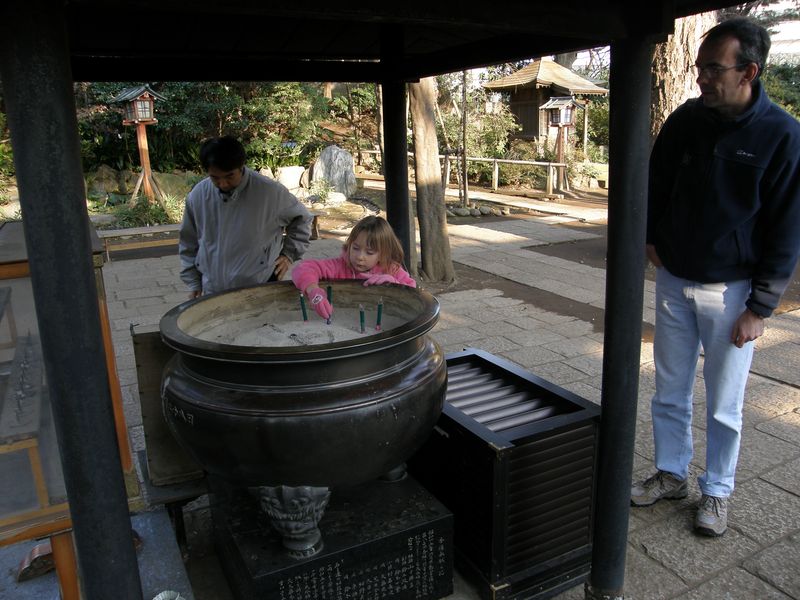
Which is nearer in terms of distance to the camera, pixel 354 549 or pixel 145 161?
pixel 354 549

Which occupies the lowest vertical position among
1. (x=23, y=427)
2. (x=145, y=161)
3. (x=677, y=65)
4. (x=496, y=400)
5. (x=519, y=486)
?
(x=519, y=486)

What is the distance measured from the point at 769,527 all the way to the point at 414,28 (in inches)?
102

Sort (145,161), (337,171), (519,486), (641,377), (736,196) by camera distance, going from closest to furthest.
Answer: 1. (519,486)
2. (736,196)
3. (641,377)
4. (145,161)
5. (337,171)

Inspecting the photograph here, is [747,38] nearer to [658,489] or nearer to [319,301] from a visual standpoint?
[319,301]

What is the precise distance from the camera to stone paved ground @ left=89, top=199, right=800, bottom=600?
2.27m

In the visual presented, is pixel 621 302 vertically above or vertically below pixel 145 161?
below

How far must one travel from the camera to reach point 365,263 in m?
2.32

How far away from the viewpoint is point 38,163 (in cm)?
129

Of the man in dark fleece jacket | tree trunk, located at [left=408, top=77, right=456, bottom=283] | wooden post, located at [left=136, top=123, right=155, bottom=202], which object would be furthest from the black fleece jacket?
wooden post, located at [left=136, top=123, right=155, bottom=202]

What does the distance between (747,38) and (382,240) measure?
1318 mm

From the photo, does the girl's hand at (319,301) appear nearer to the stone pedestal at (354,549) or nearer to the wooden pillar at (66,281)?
the stone pedestal at (354,549)

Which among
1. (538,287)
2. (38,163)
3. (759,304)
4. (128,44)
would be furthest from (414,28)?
(538,287)

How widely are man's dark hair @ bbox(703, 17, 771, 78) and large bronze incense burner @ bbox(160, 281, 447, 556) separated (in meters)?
1.28

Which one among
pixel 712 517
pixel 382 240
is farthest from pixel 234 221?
pixel 712 517
